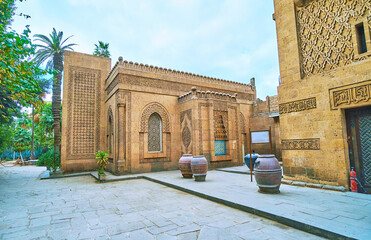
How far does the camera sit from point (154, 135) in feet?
37.0

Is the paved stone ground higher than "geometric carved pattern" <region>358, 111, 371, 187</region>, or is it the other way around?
"geometric carved pattern" <region>358, 111, 371, 187</region>

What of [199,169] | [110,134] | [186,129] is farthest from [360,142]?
[110,134]

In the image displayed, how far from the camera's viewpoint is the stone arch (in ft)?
35.4

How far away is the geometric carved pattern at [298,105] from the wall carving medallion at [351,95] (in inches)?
19.7

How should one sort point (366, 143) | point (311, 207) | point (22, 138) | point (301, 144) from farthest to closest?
point (22, 138) → point (301, 144) → point (366, 143) → point (311, 207)

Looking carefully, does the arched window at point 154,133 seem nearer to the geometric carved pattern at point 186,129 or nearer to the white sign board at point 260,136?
the geometric carved pattern at point 186,129

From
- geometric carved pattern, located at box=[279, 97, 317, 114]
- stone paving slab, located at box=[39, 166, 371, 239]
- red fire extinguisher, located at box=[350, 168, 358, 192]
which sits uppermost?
geometric carved pattern, located at box=[279, 97, 317, 114]

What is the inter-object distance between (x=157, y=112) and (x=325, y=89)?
25.3ft

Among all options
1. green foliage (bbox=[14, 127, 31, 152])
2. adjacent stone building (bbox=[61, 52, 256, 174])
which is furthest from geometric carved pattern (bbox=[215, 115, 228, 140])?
green foliage (bbox=[14, 127, 31, 152])

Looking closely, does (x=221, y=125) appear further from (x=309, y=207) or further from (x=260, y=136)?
(x=309, y=207)

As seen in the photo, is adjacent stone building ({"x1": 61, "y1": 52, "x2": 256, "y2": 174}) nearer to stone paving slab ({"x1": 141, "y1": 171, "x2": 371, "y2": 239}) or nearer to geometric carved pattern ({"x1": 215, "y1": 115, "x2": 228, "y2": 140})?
geometric carved pattern ({"x1": 215, "y1": 115, "x2": 228, "y2": 140})

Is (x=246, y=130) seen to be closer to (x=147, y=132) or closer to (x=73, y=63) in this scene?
(x=147, y=132)

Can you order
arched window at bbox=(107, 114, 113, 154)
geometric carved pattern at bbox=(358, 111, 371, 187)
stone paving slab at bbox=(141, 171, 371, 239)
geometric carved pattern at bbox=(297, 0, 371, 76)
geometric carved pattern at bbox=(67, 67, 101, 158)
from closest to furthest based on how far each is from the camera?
stone paving slab at bbox=(141, 171, 371, 239)
geometric carved pattern at bbox=(358, 111, 371, 187)
geometric carved pattern at bbox=(297, 0, 371, 76)
arched window at bbox=(107, 114, 113, 154)
geometric carved pattern at bbox=(67, 67, 101, 158)

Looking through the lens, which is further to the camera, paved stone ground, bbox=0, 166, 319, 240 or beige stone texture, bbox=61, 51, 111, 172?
beige stone texture, bbox=61, 51, 111, 172
